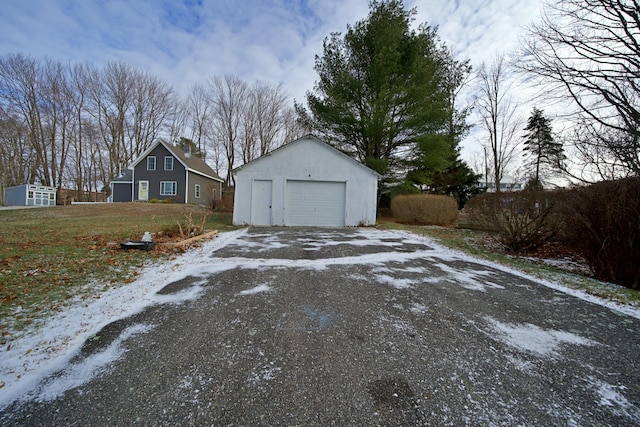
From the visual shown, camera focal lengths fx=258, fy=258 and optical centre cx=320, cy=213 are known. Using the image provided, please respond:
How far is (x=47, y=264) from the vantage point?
443 cm

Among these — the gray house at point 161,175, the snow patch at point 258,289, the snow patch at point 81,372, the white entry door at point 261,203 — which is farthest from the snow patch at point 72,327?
the gray house at point 161,175

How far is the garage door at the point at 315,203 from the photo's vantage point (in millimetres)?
11445

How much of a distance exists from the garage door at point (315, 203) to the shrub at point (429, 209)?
4.38 metres

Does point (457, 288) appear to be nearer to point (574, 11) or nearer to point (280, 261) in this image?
point (280, 261)

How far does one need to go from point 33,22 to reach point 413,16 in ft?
57.5

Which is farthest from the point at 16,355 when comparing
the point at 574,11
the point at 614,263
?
the point at 574,11

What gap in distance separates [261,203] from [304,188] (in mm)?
2002

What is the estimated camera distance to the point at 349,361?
2.10 m

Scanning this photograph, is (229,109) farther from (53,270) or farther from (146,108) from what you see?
(53,270)

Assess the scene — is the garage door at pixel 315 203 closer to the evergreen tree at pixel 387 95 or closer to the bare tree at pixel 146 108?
the evergreen tree at pixel 387 95

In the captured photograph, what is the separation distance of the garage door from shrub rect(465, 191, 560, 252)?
18.9 feet

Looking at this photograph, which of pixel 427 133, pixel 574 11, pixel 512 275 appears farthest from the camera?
pixel 427 133

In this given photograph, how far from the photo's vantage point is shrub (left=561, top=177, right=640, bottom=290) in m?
4.35

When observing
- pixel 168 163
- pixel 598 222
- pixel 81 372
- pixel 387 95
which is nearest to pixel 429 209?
pixel 387 95
